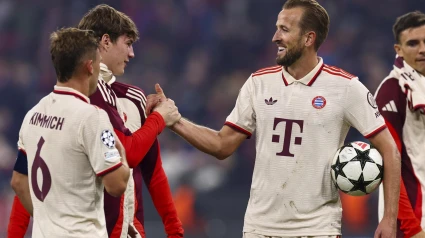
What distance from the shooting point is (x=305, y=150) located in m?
4.96

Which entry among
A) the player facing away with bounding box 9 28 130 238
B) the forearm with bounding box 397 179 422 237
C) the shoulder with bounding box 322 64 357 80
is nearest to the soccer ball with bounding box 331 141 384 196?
the shoulder with bounding box 322 64 357 80

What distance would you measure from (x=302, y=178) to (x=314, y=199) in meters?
0.14

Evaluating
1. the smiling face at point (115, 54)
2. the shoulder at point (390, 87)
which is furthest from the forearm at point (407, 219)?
the smiling face at point (115, 54)

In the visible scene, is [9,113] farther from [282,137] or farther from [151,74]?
[282,137]

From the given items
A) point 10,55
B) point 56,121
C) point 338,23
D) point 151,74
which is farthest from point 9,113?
point 56,121

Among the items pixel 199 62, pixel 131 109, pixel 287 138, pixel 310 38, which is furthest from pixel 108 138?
pixel 199 62

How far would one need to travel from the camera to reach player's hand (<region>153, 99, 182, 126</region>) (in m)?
4.98

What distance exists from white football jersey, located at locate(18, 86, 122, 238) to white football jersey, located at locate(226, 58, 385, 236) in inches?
46.1

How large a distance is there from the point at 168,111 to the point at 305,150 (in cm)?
85

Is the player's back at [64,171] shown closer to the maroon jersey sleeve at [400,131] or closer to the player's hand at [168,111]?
the player's hand at [168,111]

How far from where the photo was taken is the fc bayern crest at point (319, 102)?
16.4 feet

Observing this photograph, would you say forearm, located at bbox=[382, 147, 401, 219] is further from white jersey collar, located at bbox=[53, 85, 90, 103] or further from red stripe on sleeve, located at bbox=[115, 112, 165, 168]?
white jersey collar, located at bbox=[53, 85, 90, 103]

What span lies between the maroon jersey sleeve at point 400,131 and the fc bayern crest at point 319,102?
1.02 m

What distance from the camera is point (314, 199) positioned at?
4938 millimetres
